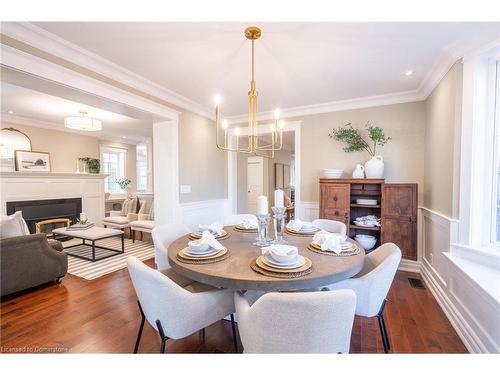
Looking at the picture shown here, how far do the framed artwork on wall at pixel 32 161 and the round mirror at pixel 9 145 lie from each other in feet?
0.29

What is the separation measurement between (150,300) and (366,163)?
120 inches

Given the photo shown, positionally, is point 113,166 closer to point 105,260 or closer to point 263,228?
point 105,260

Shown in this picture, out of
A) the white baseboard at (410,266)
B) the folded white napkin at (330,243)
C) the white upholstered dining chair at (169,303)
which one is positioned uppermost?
the folded white napkin at (330,243)

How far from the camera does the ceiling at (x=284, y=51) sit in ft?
5.75

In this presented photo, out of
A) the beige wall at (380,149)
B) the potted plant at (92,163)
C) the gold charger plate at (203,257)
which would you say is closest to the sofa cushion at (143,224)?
the potted plant at (92,163)

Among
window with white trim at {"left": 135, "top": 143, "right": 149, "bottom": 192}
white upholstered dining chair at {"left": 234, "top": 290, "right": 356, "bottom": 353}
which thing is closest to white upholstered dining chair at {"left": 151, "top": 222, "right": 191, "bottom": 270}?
white upholstered dining chair at {"left": 234, "top": 290, "right": 356, "bottom": 353}

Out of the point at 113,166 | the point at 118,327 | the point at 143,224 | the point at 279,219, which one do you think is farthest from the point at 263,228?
the point at 113,166

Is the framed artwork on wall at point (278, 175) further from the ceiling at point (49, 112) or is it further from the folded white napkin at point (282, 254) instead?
the folded white napkin at point (282, 254)

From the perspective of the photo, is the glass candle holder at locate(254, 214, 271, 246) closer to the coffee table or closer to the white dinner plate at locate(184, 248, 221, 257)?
the white dinner plate at locate(184, 248, 221, 257)

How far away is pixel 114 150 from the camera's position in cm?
651

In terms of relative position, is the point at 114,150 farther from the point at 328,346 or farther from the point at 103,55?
the point at 328,346

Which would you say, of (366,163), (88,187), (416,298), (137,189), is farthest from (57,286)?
(137,189)

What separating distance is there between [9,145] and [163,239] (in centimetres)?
465

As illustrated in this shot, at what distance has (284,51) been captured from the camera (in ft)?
6.80
